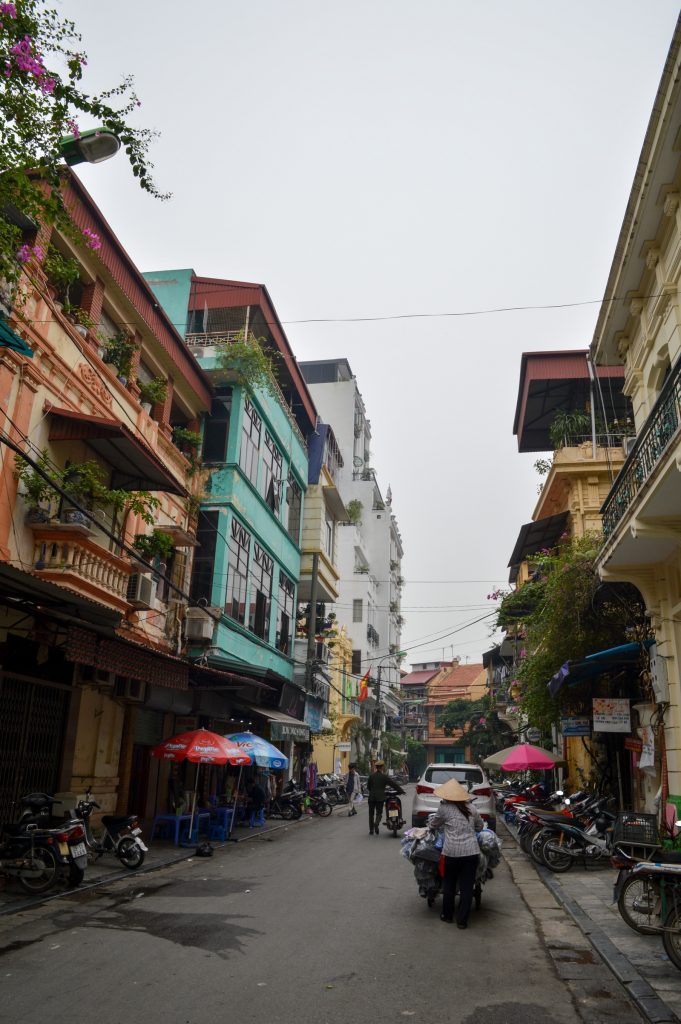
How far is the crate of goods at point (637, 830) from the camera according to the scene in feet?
28.5

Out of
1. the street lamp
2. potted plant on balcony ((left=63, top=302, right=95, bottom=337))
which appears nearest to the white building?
potted plant on balcony ((left=63, top=302, right=95, bottom=337))

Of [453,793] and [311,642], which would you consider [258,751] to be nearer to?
[453,793]

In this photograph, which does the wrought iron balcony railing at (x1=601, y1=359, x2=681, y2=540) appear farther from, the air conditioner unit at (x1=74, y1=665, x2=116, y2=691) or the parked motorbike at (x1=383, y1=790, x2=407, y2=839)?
the parked motorbike at (x1=383, y1=790, x2=407, y2=839)

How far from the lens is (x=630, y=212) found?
36.4ft

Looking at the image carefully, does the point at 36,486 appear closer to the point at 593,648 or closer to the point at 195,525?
the point at 195,525

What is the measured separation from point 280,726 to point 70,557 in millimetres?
10956

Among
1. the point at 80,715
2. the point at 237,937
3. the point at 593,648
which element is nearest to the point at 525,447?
the point at 593,648

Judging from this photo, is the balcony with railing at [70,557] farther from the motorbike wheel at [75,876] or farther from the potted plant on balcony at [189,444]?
the potted plant on balcony at [189,444]

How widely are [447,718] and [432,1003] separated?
6102 cm

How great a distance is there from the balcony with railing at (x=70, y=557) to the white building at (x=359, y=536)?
1318 inches

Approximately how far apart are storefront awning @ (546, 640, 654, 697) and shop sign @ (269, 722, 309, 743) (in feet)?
29.6

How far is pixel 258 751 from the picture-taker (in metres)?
16.2

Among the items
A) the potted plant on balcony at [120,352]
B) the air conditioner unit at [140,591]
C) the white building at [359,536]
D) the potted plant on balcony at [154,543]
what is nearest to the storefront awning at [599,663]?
the potted plant on balcony at [154,543]

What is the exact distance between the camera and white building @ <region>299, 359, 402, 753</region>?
169 feet
